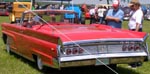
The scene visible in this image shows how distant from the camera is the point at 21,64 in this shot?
9.21 meters

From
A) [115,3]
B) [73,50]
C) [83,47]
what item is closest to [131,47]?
[83,47]

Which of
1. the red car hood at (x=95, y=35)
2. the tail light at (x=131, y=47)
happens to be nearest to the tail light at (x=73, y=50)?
the red car hood at (x=95, y=35)

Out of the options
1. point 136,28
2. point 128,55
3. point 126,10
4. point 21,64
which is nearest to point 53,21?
point 21,64

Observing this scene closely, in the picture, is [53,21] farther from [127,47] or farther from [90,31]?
[127,47]

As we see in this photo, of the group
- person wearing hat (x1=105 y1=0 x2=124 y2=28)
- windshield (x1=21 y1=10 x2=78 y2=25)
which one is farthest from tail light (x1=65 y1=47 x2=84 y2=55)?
person wearing hat (x1=105 y1=0 x2=124 y2=28)

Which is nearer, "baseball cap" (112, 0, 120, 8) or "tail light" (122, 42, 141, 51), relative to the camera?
"tail light" (122, 42, 141, 51)

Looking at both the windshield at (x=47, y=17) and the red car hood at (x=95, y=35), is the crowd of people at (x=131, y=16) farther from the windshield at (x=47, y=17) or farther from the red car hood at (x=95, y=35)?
the red car hood at (x=95, y=35)

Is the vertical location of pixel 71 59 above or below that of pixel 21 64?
above

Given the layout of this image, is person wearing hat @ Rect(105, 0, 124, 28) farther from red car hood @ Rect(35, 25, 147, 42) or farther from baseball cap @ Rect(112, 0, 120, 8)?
red car hood @ Rect(35, 25, 147, 42)

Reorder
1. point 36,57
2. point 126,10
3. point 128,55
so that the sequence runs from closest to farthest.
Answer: point 128,55 → point 36,57 → point 126,10

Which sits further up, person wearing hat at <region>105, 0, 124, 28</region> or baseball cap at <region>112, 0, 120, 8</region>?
baseball cap at <region>112, 0, 120, 8</region>

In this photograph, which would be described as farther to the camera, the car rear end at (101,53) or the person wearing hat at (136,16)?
the person wearing hat at (136,16)

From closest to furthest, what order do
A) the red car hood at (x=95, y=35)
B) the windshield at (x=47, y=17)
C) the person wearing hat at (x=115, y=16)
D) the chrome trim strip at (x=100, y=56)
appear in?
1. the chrome trim strip at (x=100, y=56)
2. the red car hood at (x=95, y=35)
3. the windshield at (x=47, y=17)
4. the person wearing hat at (x=115, y=16)

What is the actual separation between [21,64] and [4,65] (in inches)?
15.2
